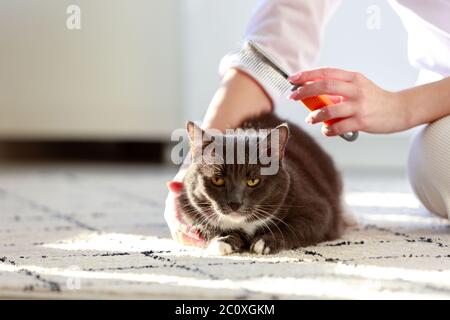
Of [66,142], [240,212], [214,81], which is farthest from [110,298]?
[66,142]

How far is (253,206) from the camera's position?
1121 mm

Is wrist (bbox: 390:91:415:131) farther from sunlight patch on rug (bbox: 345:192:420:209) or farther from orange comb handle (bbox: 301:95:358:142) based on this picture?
sunlight patch on rug (bbox: 345:192:420:209)

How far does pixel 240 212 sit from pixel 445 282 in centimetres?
33

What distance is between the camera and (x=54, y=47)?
2682mm

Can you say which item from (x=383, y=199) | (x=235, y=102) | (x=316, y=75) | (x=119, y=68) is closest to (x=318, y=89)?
(x=316, y=75)

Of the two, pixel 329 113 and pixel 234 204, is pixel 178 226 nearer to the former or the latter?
pixel 234 204

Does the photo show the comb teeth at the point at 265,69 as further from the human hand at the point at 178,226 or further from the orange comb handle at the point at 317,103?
the human hand at the point at 178,226

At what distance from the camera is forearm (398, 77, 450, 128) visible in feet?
4.17

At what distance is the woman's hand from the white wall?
1.14 meters

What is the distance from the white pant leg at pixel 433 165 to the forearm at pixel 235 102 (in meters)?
0.30

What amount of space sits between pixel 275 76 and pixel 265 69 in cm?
3

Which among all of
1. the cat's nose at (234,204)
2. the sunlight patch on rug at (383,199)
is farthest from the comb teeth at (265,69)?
the sunlight patch on rug at (383,199)

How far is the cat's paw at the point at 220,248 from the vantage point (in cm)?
111
